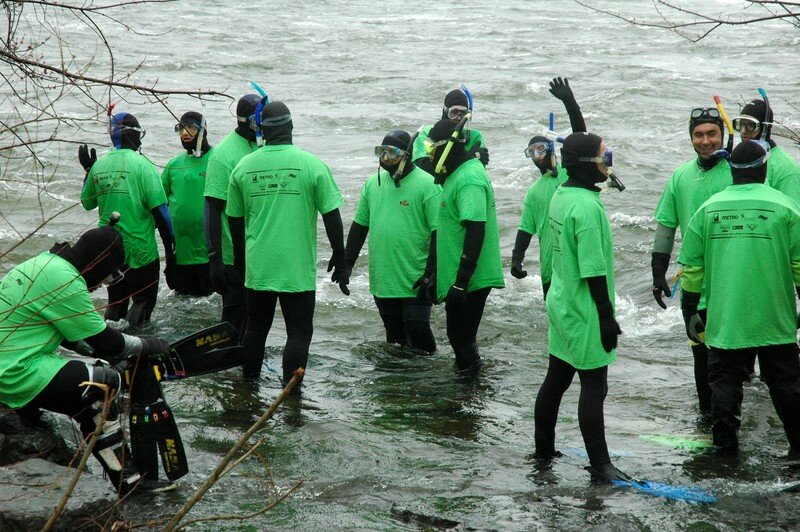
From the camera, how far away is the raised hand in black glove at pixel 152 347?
5.51 metres

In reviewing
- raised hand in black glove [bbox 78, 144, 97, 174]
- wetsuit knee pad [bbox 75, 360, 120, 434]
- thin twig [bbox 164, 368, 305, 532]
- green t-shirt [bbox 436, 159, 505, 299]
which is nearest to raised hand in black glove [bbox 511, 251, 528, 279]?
green t-shirt [bbox 436, 159, 505, 299]

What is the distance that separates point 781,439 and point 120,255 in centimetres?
432

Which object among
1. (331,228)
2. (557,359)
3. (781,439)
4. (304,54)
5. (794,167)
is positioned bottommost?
(781,439)

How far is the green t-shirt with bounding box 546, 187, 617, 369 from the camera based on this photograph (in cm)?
541

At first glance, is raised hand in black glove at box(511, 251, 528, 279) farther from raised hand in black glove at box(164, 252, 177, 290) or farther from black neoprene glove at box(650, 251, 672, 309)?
raised hand in black glove at box(164, 252, 177, 290)

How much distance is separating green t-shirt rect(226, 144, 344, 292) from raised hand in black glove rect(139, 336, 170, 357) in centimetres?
133

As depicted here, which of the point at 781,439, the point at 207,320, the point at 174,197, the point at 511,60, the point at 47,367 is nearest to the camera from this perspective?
the point at 47,367

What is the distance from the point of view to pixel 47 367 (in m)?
5.19

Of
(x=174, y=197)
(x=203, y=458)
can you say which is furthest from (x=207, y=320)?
(x=203, y=458)

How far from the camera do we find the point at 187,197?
8.85 meters

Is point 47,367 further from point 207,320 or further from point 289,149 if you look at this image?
point 207,320

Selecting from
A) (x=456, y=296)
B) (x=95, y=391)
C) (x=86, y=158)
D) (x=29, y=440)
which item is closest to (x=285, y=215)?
(x=456, y=296)

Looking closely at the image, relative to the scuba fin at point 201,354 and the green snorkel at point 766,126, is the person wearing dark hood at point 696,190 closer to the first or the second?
the green snorkel at point 766,126

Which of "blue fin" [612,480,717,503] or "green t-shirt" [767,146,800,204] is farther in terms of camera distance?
"green t-shirt" [767,146,800,204]
